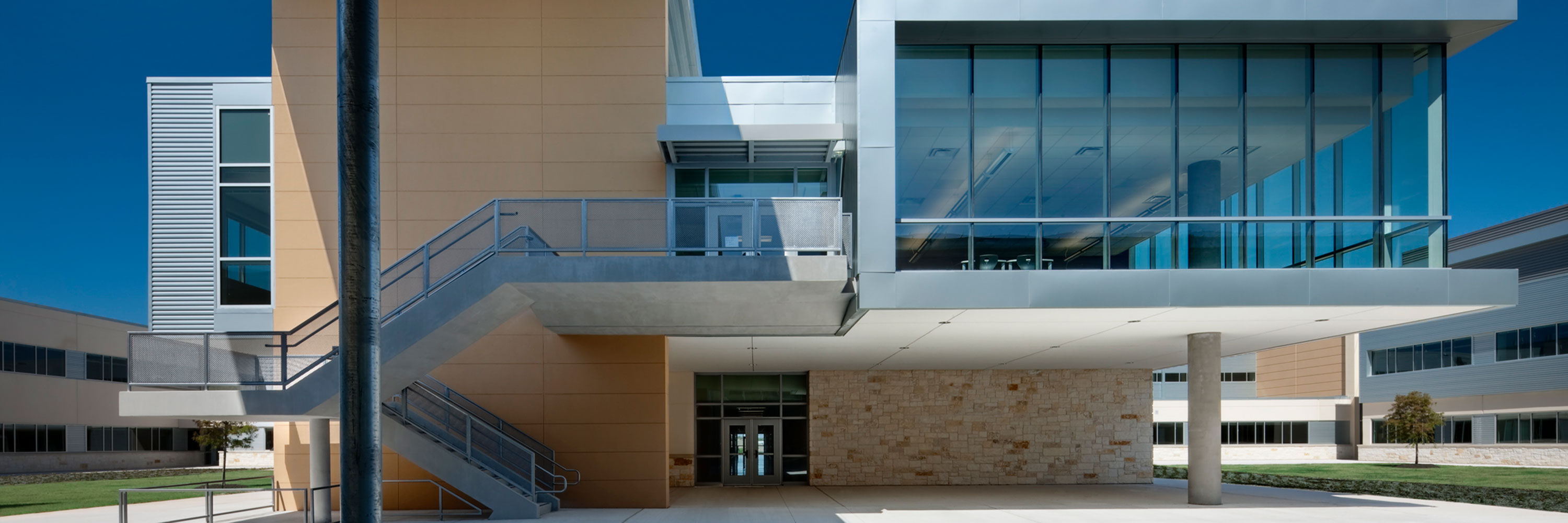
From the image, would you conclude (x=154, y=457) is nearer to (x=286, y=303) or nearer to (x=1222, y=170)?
(x=286, y=303)

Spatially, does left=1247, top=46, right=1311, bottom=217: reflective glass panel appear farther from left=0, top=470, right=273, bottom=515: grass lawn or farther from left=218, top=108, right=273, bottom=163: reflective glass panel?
left=0, top=470, right=273, bottom=515: grass lawn

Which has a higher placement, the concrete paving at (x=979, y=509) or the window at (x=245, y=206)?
the window at (x=245, y=206)

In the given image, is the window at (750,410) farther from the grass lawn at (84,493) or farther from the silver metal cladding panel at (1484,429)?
the silver metal cladding panel at (1484,429)

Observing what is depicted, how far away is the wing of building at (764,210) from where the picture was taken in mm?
14336

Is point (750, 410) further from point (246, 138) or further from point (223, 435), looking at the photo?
point (223, 435)

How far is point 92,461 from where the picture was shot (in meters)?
50.4

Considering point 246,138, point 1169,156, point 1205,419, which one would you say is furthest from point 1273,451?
point 246,138

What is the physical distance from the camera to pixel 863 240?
14.3 metres

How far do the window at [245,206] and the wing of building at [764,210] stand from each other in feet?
0.17

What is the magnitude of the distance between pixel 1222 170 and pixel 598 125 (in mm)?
11056

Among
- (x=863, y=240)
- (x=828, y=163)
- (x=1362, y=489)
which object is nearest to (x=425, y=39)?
(x=828, y=163)

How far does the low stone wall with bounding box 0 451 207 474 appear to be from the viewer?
45250 millimetres

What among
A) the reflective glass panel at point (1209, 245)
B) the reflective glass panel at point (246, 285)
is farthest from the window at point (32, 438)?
the reflective glass panel at point (1209, 245)

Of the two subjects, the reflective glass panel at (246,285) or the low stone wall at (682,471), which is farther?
the low stone wall at (682,471)
